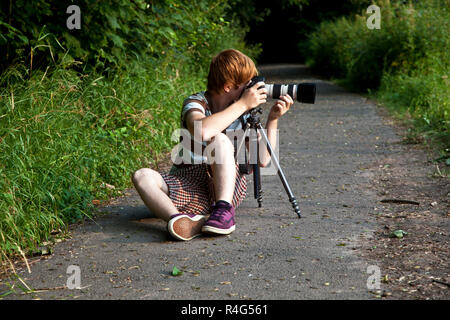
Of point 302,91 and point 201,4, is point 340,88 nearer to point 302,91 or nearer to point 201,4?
point 201,4

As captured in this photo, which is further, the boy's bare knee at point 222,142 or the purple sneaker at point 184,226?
the boy's bare knee at point 222,142

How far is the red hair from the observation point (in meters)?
3.88

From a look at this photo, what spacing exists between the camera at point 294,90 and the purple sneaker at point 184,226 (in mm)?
945

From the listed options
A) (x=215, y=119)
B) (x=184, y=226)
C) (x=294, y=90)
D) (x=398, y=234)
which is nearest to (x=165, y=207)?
(x=184, y=226)

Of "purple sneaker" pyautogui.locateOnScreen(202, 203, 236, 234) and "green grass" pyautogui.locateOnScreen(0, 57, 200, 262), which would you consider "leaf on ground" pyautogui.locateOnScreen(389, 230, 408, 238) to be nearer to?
"purple sneaker" pyautogui.locateOnScreen(202, 203, 236, 234)

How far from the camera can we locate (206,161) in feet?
13.3

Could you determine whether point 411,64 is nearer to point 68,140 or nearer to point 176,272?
point 68,140

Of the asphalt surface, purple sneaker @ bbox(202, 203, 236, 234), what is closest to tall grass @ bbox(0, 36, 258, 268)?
the asphalt surface

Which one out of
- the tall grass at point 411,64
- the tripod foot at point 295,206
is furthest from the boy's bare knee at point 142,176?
the tall grass at point 411,64

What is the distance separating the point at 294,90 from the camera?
3.96 meters

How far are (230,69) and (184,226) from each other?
1.06 metres

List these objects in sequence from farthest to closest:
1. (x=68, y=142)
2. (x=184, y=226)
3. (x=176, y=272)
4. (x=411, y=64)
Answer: (x=411, y=64), (x=68, y=142), (x=184, y=226), (x=176, y=272)

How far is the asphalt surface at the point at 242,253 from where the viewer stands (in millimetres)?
2971

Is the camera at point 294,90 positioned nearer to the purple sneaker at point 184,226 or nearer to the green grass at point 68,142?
the purple sneaker at point 184,226
